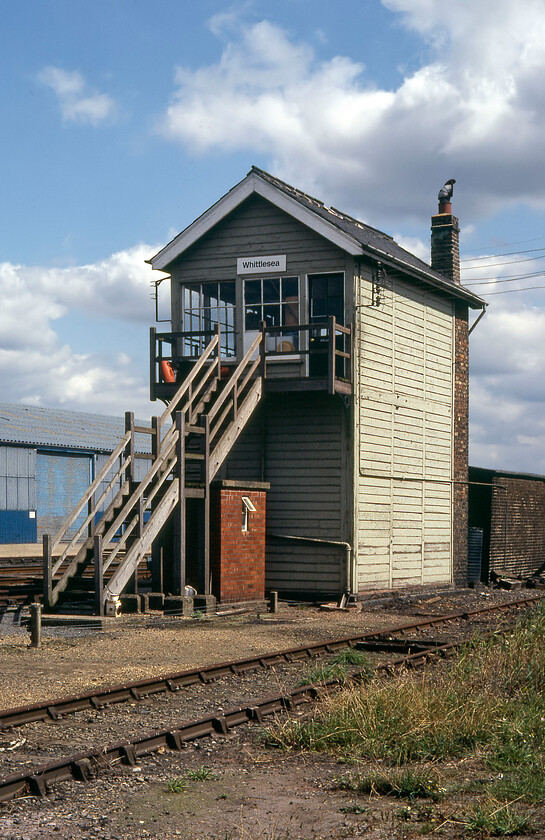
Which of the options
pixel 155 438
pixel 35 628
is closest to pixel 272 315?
pixel 155 438

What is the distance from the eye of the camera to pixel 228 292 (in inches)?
806

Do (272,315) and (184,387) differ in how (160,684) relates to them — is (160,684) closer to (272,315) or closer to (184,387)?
(184,387)

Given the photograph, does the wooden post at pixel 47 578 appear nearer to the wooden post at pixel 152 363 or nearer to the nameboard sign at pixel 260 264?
the wooden post at pixel 152 363

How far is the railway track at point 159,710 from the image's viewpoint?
6.36 m

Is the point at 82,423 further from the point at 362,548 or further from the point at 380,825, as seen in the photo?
the point at 380,825

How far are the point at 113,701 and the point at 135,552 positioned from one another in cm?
684

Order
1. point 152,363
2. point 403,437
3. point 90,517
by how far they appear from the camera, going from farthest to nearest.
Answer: point 403,437, point 152,363, point 90,517

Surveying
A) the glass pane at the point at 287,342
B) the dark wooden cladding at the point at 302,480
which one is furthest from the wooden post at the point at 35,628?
the glass pane at the point at 287,342

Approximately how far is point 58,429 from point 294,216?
19.8 metres

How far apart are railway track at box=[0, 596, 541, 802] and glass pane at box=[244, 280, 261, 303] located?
949 cm

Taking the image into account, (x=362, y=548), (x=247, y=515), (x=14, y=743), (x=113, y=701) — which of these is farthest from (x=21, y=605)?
(x=14, y=743)

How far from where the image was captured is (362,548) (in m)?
19.3

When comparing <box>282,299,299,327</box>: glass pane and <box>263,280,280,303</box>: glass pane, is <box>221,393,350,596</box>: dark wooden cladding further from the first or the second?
<box>263,280,280,303</box>: glass pane

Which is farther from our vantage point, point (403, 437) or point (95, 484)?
point (403, 437)
